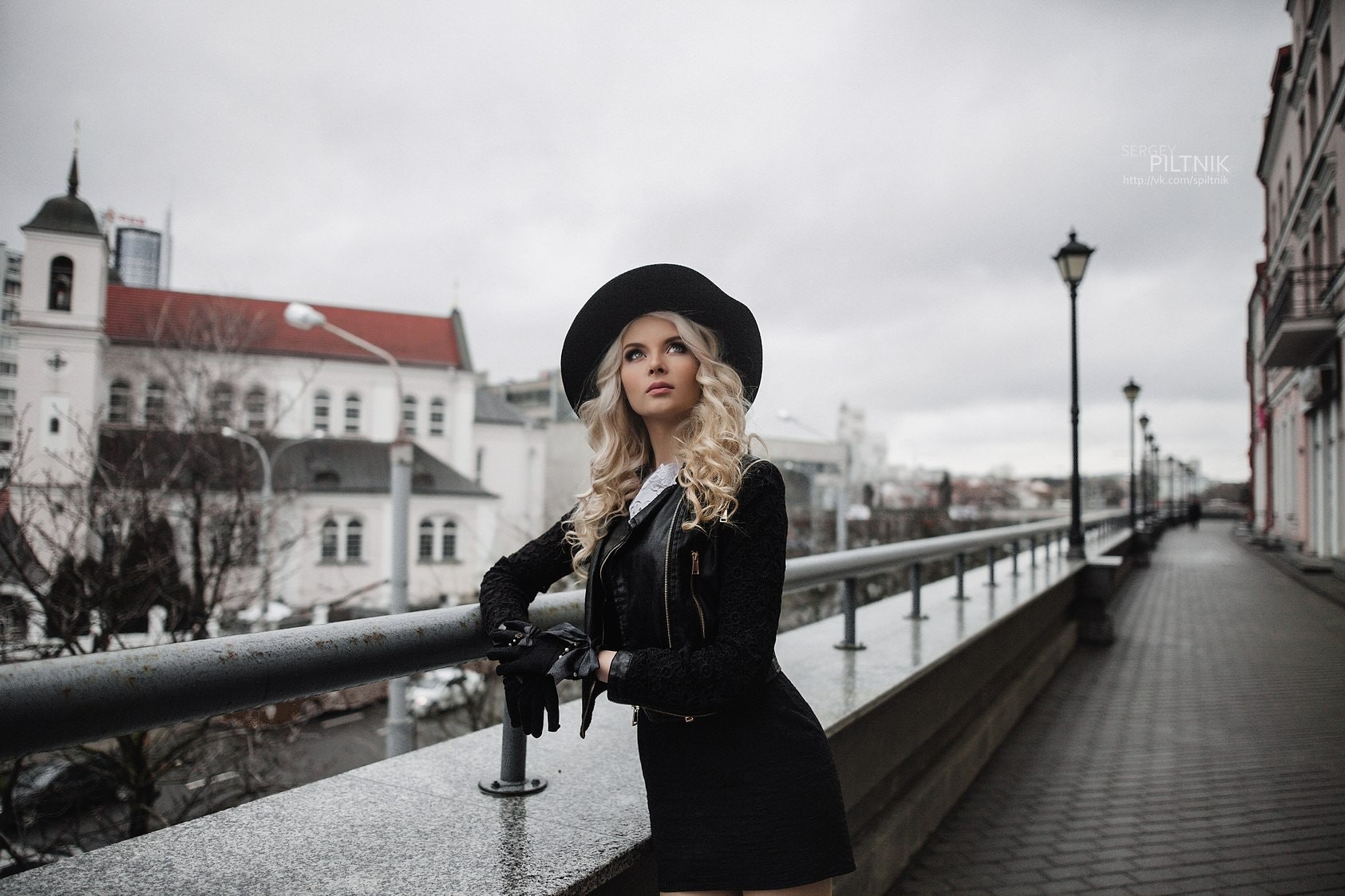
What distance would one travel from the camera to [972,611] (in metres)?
6.40

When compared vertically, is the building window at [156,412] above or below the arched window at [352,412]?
below

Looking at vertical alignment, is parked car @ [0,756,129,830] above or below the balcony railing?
below

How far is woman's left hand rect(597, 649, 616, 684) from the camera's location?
5.44ft

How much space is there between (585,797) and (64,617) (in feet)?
51.2

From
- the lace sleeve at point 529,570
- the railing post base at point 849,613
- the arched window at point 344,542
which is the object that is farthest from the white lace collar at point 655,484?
the arched window at point 344,542

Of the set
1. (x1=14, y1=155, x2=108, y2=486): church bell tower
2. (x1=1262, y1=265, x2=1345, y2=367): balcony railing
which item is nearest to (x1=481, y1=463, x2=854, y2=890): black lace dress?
(x1=1262, y1=265, x2=1345, y2=367): balcony railing

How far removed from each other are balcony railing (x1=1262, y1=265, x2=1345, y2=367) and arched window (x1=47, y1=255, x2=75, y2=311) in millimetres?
53636

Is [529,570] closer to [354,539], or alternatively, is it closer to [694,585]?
[694,585]

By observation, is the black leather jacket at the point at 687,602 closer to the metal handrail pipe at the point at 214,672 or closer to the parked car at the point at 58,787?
the metal handrail pipe at the point at 214,672

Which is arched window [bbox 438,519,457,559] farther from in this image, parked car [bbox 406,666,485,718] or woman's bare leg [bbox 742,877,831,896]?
woman's bare leg [bbox 742,877,831,896]

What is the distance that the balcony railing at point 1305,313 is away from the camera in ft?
51.2

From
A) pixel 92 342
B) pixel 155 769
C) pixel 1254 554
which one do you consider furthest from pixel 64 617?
pixel 92 342

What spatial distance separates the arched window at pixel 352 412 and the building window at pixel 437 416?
577cm

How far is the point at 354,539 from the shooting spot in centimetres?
5697
